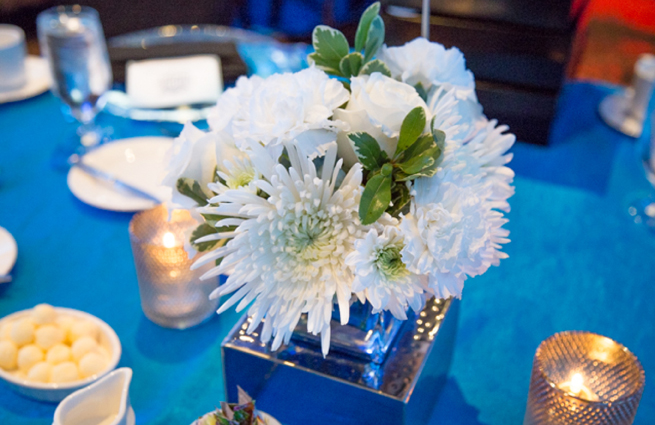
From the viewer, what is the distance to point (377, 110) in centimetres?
46

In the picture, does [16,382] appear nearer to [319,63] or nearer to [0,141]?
[319,63]

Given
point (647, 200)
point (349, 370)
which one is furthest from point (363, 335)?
point (647, 200)

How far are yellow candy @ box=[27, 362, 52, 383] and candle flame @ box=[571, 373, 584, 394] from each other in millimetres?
509

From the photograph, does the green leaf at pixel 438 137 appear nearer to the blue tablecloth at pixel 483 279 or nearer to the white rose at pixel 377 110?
the white rose at pixel 377 110

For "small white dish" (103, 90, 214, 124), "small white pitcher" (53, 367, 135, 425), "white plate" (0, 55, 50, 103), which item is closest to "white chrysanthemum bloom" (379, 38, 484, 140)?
"small white pitcher" (53, 367, 135, 425)

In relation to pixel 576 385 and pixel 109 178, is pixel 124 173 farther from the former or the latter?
pixel 576 385

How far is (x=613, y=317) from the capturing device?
775 millimetres

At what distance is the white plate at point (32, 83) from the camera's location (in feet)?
3.89

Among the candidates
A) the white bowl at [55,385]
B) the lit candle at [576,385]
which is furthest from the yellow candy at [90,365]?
the lit candle at [576,385]

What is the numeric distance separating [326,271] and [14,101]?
38.7 inches

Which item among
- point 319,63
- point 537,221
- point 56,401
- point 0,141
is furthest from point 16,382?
point 537,221

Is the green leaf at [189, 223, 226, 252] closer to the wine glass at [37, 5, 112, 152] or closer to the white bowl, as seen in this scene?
the white bowl

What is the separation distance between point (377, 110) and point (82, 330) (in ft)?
1.35

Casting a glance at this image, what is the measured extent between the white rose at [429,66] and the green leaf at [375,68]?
0.7 inches
